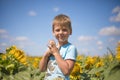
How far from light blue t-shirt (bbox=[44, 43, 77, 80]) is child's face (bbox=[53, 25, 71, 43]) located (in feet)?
0.19

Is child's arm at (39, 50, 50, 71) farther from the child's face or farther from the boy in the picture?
the child's face

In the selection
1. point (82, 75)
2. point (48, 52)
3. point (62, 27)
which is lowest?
point (82, 75)

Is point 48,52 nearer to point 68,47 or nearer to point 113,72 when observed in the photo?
point 68,47

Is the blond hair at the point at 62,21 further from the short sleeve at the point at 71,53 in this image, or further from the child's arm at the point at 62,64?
the child's arm at the point at 62,64

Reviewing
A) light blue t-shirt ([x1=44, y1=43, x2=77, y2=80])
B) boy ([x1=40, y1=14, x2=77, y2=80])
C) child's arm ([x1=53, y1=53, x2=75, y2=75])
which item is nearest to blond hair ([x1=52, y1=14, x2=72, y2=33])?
boy ([x1=40, y1=14, x2=77, y2=80])

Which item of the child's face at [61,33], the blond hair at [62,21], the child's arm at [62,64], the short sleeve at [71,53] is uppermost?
the blond hair at [62,21]

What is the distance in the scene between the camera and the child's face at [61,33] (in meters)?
2.41

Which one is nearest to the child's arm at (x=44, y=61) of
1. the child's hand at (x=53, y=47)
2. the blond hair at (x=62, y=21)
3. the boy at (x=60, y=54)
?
the boy at (x=60, y=54)

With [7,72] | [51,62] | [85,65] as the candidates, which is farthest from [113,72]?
[85,65]

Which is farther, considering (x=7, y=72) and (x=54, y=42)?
(x=7, y=72)

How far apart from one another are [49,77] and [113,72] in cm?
68

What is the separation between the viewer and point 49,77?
2371 mm

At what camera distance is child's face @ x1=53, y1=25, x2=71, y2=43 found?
2.41 metres

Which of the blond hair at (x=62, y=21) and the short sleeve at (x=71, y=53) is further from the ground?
the blond hair at (x=62, y=21)
